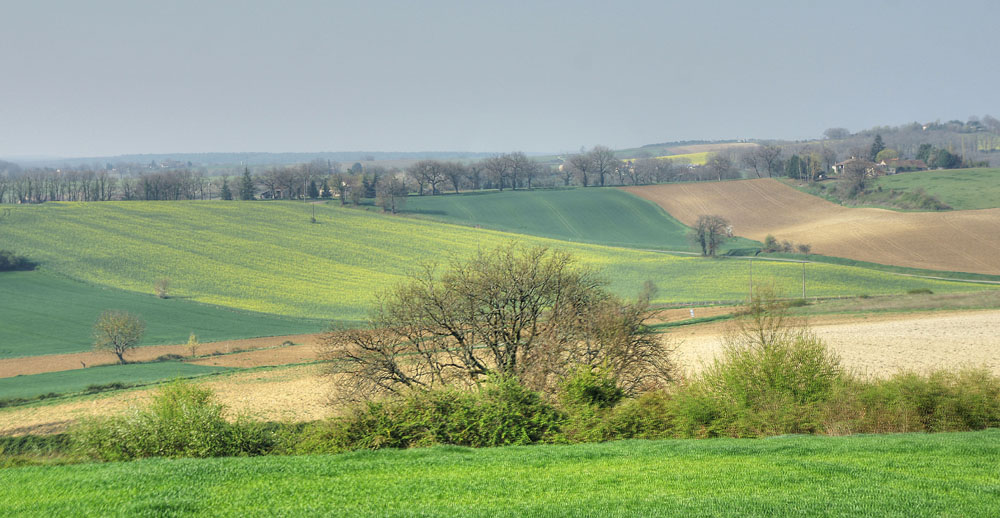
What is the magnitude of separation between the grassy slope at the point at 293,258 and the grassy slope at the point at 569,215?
7829 mm

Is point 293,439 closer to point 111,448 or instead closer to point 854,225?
point 111,448

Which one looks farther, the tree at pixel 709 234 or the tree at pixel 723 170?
the tree at pixel 723 170

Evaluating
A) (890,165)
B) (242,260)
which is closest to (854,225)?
(890,165)

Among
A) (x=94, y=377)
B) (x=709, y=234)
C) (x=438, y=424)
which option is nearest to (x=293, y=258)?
(x=94, y=377)

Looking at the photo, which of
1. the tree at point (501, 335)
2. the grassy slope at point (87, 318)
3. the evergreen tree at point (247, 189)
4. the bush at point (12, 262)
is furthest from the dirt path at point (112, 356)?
the evergreen tree at point (247, 189)

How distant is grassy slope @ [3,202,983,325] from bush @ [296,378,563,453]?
44017 mm

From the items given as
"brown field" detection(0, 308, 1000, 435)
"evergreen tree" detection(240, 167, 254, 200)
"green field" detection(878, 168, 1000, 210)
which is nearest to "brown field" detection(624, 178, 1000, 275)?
"green field" detection(878, 168, 1000, 210)

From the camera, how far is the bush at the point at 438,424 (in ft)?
48.1

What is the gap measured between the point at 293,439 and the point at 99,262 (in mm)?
68019

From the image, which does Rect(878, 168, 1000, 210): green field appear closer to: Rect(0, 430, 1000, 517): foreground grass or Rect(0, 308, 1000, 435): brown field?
Rect(0, 308, 1000, 435): brown field

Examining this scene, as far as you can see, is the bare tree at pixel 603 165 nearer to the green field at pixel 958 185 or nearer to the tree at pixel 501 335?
the green field at pixel 958 185

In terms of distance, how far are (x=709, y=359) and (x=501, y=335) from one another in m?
14.8

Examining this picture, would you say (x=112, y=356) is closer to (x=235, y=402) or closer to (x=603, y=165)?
(x=235, y=402)

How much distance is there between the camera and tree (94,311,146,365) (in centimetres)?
4644
